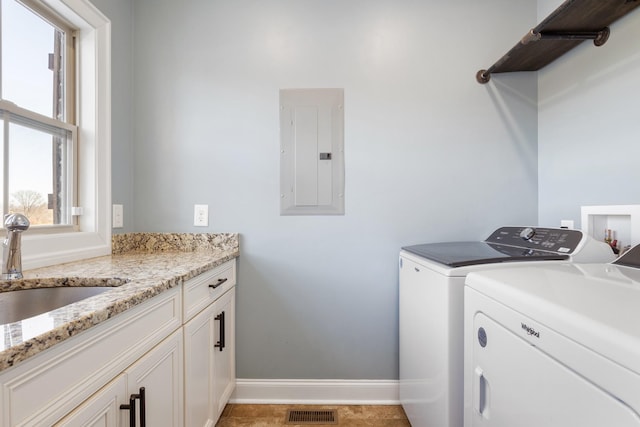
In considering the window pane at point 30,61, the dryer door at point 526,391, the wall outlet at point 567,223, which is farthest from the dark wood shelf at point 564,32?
the window pane at point 30,61

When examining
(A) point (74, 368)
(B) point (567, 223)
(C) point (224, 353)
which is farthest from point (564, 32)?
(C) point (224, 353)

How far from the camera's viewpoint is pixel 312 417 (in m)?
1.53

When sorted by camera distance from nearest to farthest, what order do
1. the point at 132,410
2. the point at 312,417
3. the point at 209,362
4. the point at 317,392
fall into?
the point at 132,410
the point at 209,362
the point at 312,417
the point at 317,392

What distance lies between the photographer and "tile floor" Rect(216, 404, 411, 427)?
148 centimetres

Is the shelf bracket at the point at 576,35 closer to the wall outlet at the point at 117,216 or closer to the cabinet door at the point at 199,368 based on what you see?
the cabinet door at the point at 199,368

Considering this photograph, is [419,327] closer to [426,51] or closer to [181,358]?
[181,358]

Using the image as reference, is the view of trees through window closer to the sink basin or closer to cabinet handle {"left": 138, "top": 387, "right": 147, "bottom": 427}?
the sink basin

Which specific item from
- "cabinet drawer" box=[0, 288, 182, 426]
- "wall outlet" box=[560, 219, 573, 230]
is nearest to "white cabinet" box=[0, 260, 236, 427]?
"cabinet drawer" box=[0, 288, 182, 426]

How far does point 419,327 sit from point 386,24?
5.38ft

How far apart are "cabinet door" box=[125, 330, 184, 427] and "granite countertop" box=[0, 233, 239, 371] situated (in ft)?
0.64

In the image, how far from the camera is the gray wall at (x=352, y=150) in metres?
1.65

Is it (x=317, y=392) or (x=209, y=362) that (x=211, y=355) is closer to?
(x=209, y=362)

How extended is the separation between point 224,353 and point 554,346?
140cm

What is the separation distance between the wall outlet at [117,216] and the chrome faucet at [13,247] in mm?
591
